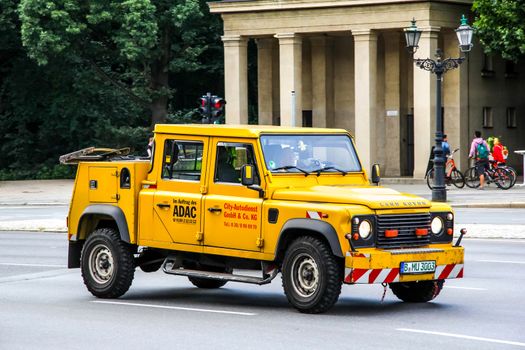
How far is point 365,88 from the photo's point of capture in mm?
47562

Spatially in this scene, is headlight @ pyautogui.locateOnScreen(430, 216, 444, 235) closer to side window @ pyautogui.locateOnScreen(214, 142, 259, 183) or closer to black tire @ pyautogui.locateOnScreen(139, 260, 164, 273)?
side window @ pyautogui.locateOnScreen(214, 142, 259, 183)

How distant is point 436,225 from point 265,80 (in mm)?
38963

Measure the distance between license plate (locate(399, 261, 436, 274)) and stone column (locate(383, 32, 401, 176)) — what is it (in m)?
35.5

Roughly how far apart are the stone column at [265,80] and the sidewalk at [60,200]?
764 centimetres

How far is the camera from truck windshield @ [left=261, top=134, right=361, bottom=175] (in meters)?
15.3

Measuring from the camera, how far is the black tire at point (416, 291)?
1512 cm

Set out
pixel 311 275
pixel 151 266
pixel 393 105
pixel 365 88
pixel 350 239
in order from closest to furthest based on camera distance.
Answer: pixel 350 239 → pixel 311 275 → pixel 151 266 → pixel 365 88 → pixel 393 105

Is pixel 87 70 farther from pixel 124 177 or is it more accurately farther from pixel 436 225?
pixel 436 225

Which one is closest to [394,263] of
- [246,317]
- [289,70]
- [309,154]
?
[246,317]

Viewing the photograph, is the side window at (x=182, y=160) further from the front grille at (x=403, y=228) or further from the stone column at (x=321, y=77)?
the stone column at (x=321, y=77)

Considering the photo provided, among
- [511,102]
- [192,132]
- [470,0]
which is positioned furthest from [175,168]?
[511,102]

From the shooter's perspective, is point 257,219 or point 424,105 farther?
point 424,105

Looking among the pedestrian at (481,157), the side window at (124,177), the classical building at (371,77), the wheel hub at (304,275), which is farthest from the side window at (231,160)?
the classical building at (371,77)

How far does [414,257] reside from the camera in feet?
46.7
